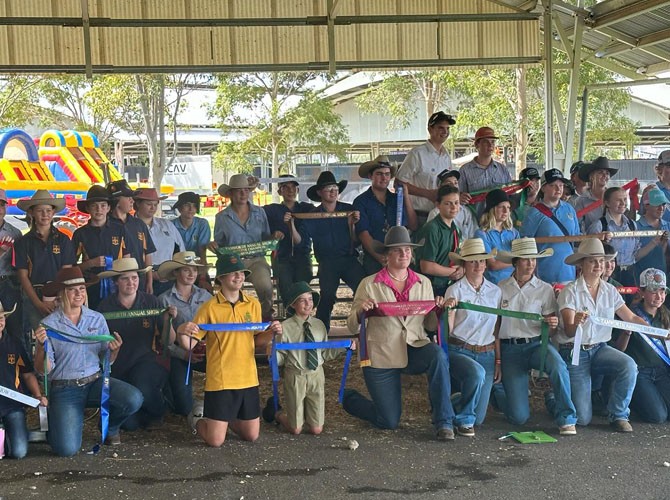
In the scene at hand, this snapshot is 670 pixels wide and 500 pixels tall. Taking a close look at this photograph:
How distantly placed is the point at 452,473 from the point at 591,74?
64.0ft

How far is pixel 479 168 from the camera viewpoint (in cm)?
844

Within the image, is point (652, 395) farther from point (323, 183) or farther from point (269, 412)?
point (323, 183)

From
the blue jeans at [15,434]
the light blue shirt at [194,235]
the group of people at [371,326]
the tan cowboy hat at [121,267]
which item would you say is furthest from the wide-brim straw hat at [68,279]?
the light blue shirt at [194,235]

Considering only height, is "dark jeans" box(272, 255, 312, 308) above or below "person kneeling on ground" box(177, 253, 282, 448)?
above

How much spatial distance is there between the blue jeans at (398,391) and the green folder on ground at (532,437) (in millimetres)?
513

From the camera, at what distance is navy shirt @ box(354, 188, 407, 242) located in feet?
28.0

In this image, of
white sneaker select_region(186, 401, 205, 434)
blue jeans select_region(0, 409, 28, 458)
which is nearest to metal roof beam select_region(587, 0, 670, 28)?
white sneaker select_region(186, 401, 205, 434)

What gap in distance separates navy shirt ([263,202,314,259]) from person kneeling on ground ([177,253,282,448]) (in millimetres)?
2396

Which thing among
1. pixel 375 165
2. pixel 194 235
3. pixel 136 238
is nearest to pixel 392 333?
pixel 375 165

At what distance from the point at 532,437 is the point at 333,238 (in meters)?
3.17

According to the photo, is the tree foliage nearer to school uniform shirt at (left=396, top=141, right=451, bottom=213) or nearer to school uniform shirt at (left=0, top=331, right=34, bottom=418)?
school uniform shirt at (left=396, top=141, right=451, bottom=213)

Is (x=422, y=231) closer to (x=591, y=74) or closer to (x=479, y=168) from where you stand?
(x=479, y=168)

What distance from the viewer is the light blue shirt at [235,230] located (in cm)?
850

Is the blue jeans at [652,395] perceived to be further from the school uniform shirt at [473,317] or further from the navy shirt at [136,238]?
the navy shirt at [136,238]
